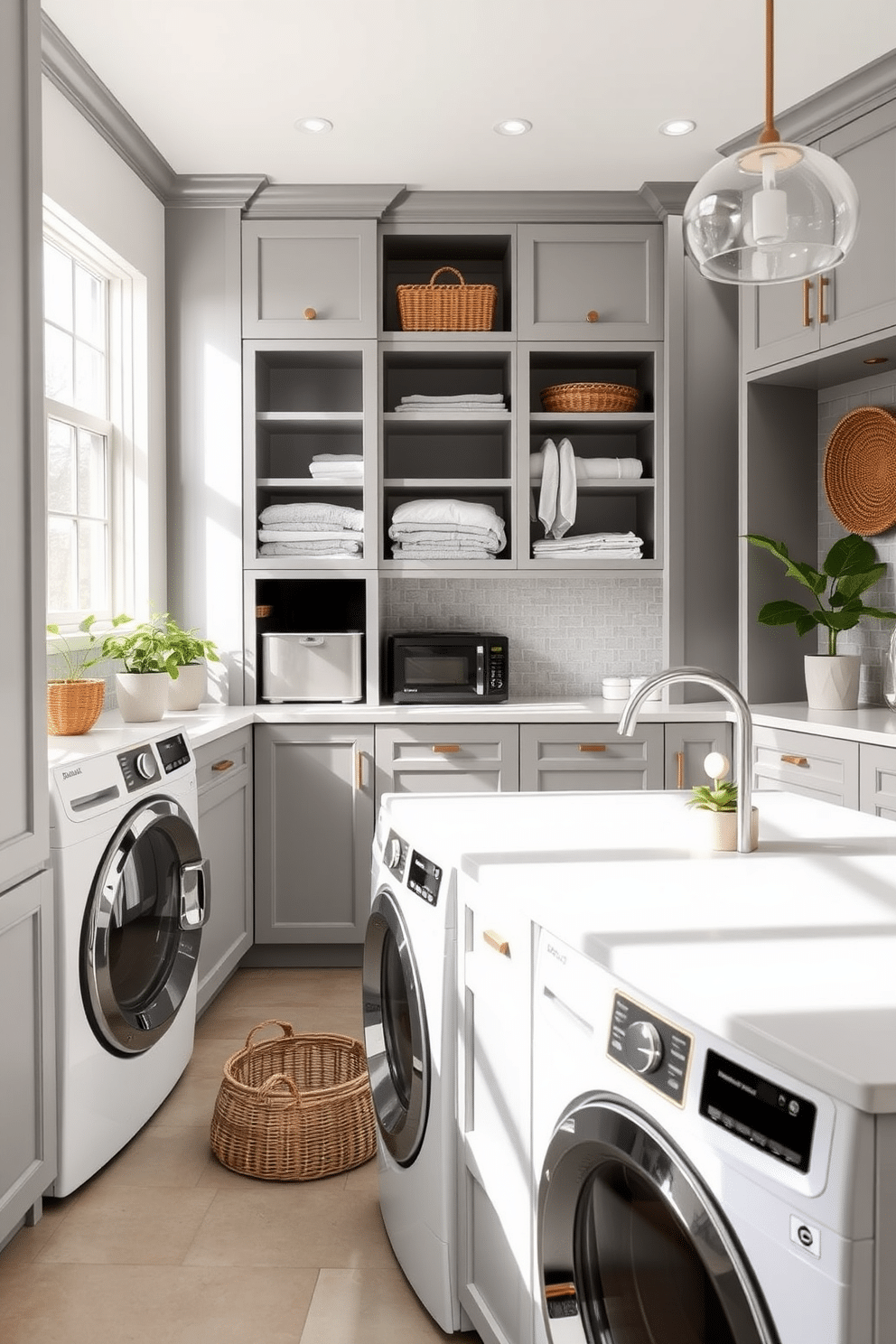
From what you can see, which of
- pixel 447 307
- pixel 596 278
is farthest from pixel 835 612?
pixel 447 307

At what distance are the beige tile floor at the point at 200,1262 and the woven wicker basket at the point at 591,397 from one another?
279 centimetres

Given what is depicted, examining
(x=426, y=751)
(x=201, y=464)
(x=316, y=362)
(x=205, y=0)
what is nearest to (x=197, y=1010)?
(x=426, y=751)

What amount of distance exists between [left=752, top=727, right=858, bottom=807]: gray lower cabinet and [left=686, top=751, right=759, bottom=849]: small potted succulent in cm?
146

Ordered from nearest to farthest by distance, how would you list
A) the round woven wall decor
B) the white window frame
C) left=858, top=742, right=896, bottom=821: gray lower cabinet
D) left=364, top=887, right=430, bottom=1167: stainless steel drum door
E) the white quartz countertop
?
the white quartz countertop, left=364, top=887, right=430, bottom=1167: stainless steel drum door, left=858, top=742, right=896, bottom=821: gray lower cabinet, the round woven wall decor, the white window frame

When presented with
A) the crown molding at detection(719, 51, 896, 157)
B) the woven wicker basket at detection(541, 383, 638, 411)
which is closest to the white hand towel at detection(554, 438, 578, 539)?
the woven wicker basket at detection(541, 383, 638, 411)

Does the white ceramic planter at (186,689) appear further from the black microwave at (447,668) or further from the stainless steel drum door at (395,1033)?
the stainless steel drum door at (395,1033)

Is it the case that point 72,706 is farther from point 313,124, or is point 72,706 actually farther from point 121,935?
point 313,124

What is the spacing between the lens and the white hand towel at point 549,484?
161 inches

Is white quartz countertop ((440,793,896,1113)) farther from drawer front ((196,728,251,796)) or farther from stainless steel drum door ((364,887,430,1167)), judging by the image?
drawer front ((196,728,251,796))

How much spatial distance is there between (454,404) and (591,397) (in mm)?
518

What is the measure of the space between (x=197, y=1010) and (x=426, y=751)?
3.77ft

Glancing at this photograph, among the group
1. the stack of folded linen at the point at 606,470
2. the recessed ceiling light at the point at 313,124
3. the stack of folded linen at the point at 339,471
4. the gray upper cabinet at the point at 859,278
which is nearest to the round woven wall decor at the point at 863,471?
the gray upper cabinet at the point at 859,278

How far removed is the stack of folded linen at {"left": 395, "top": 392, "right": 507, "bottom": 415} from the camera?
407cm

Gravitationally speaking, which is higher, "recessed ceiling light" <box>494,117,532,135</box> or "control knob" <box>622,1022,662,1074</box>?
"recessed ceiling light" <box>494,117,532,135</box>
